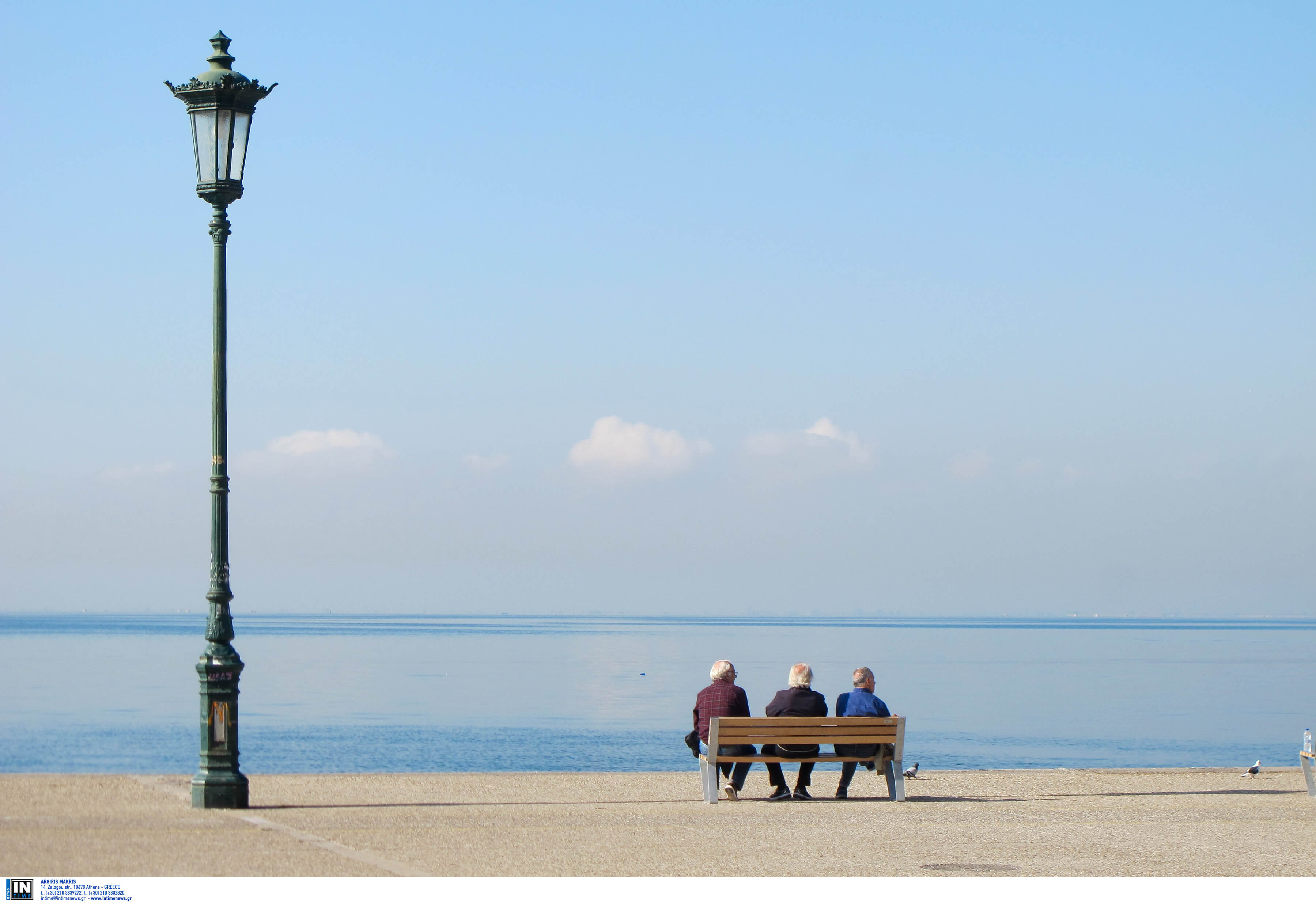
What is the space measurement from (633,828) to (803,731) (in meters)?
2.68

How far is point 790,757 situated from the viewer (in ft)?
41.6

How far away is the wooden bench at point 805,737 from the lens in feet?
41.0

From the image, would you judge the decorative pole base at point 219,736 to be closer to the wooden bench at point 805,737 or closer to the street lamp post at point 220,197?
the street lamp post at point 220,197

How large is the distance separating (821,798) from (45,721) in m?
33.5

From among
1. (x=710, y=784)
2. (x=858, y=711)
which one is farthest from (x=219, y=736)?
(x=858, y=711)

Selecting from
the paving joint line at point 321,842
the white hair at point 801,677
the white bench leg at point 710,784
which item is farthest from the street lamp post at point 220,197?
the white hair at point 801,677

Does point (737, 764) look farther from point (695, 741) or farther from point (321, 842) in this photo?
point (321, 842)

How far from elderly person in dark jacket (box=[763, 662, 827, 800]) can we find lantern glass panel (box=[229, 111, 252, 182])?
234 inches

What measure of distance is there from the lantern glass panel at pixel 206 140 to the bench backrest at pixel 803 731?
589 centimetres

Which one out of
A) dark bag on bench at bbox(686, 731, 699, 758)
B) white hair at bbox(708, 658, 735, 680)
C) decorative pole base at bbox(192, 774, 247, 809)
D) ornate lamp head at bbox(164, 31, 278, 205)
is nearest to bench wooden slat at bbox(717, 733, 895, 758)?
dark bag on bench at bbox(686, 731, 699, 758)

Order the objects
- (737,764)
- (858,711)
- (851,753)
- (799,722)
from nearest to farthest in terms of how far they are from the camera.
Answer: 1. (799,722)
2. (737,764)
3. (851,753)
4. (858,711)
